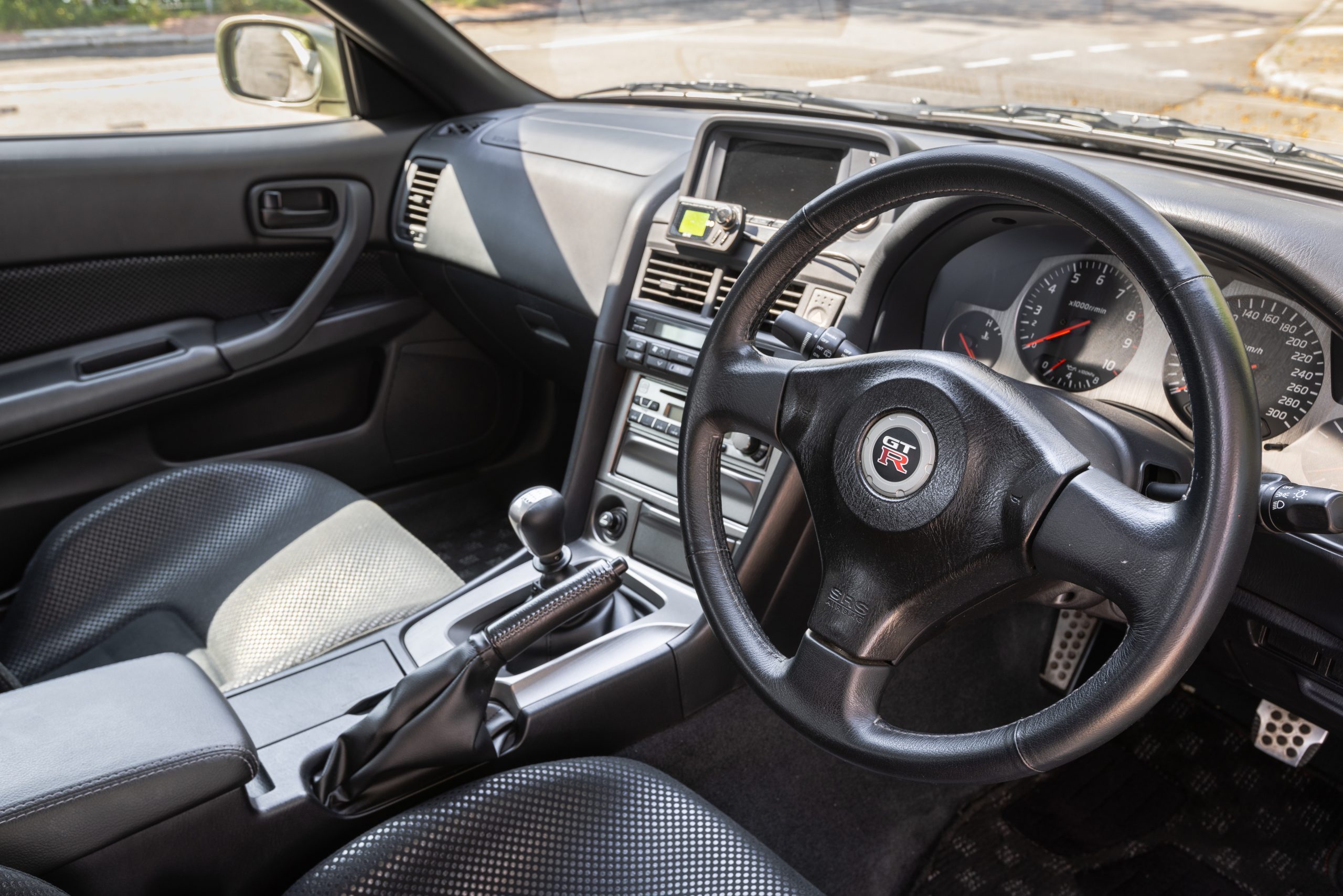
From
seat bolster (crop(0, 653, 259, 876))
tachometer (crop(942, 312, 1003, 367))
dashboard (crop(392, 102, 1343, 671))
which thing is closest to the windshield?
dashboard (crop(392, 102, 1343, 671))

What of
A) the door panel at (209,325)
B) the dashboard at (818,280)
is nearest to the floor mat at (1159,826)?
the dashboard at (818,280)

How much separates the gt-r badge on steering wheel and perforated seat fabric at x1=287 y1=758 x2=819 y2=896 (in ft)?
1.40

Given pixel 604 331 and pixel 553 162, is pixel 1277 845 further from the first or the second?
pixel 553 162

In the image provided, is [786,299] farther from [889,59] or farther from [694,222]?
[889,59]

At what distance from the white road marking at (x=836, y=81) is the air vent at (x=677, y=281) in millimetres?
561

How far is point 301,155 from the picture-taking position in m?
2.30

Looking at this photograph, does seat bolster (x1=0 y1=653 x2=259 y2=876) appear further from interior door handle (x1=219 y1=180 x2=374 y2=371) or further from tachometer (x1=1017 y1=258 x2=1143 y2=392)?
interior door handle (x1=219 y1=180 x2=374 y2=371)

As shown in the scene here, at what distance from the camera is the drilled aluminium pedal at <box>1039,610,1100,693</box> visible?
187 centimetres

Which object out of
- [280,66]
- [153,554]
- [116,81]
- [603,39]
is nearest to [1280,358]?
[153,554]

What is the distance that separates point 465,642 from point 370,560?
0.53 metres

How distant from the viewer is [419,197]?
2398 mm

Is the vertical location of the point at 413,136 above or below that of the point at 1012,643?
above

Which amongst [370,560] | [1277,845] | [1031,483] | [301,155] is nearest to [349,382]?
[301,155]

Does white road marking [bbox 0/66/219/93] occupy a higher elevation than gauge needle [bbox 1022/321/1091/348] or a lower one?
lower
